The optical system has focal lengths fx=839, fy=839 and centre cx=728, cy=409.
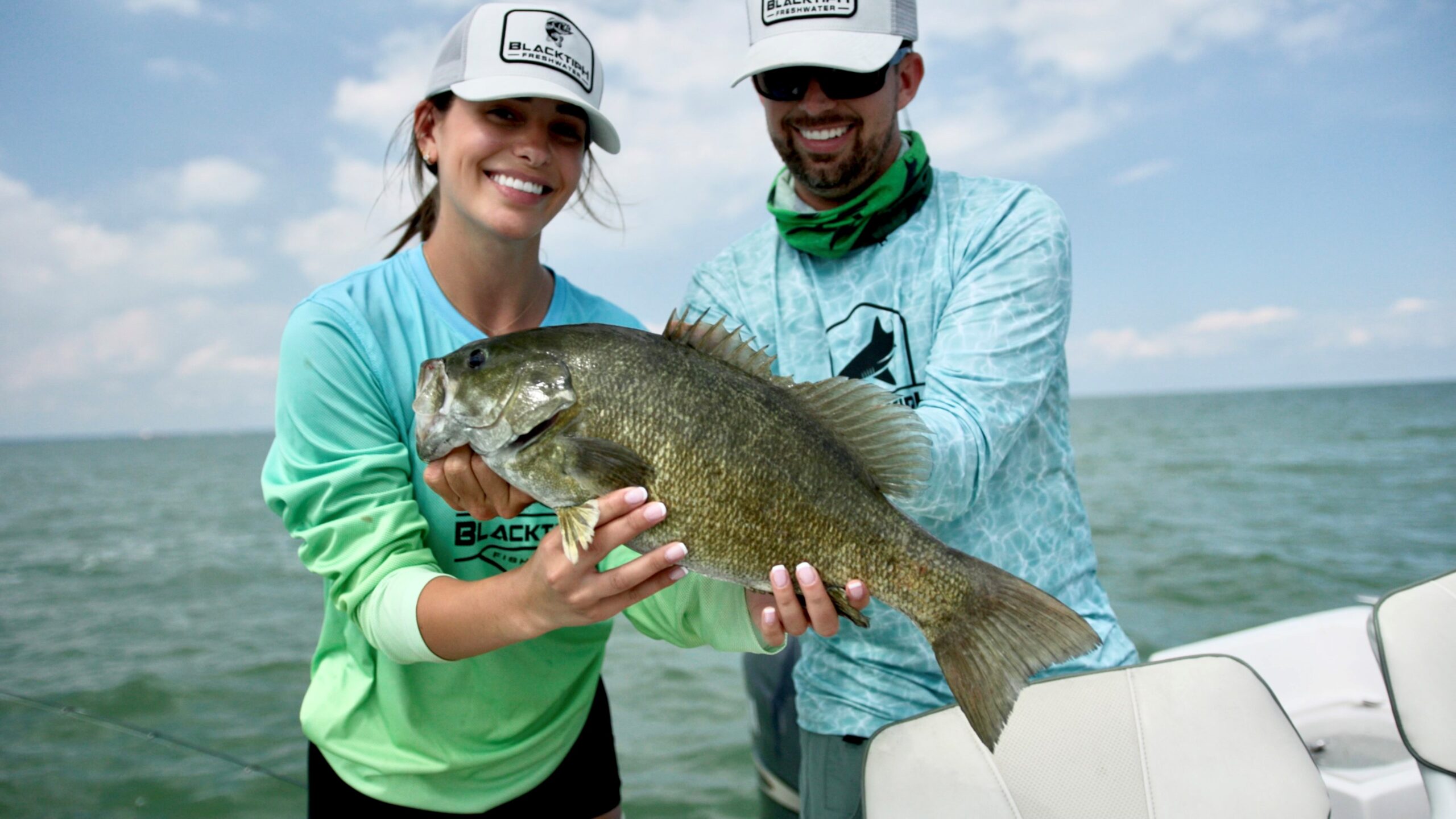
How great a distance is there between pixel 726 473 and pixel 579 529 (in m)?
0.36

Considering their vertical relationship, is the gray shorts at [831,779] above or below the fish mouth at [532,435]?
below

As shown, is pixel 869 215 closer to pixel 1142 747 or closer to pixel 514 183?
pixel 514 183

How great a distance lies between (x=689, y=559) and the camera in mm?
1943

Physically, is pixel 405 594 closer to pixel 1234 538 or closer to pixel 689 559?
pixel 689 559

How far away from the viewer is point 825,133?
112 inches

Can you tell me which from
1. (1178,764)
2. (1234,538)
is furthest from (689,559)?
(1234,538)

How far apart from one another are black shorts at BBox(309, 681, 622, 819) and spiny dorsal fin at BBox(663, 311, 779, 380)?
4.58ft

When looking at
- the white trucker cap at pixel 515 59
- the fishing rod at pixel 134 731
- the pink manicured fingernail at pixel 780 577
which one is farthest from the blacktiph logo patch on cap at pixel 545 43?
the fishing rod at pixel 134 731

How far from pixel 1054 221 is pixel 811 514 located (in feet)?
4.42

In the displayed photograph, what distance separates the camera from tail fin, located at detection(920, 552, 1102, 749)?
189 cm

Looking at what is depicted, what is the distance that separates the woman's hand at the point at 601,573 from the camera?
181 cm

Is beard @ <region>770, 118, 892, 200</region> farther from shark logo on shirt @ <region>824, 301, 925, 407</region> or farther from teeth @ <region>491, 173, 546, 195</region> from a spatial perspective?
teeth @ <region>491, 173, 546, 195</region>

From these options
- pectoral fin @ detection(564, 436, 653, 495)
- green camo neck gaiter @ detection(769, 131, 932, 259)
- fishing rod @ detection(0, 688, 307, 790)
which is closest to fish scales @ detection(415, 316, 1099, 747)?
pectoral fin @ detection(564, 436, 653, 495)

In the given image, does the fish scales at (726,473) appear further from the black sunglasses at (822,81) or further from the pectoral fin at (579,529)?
the black sunglasses at (822,81)
